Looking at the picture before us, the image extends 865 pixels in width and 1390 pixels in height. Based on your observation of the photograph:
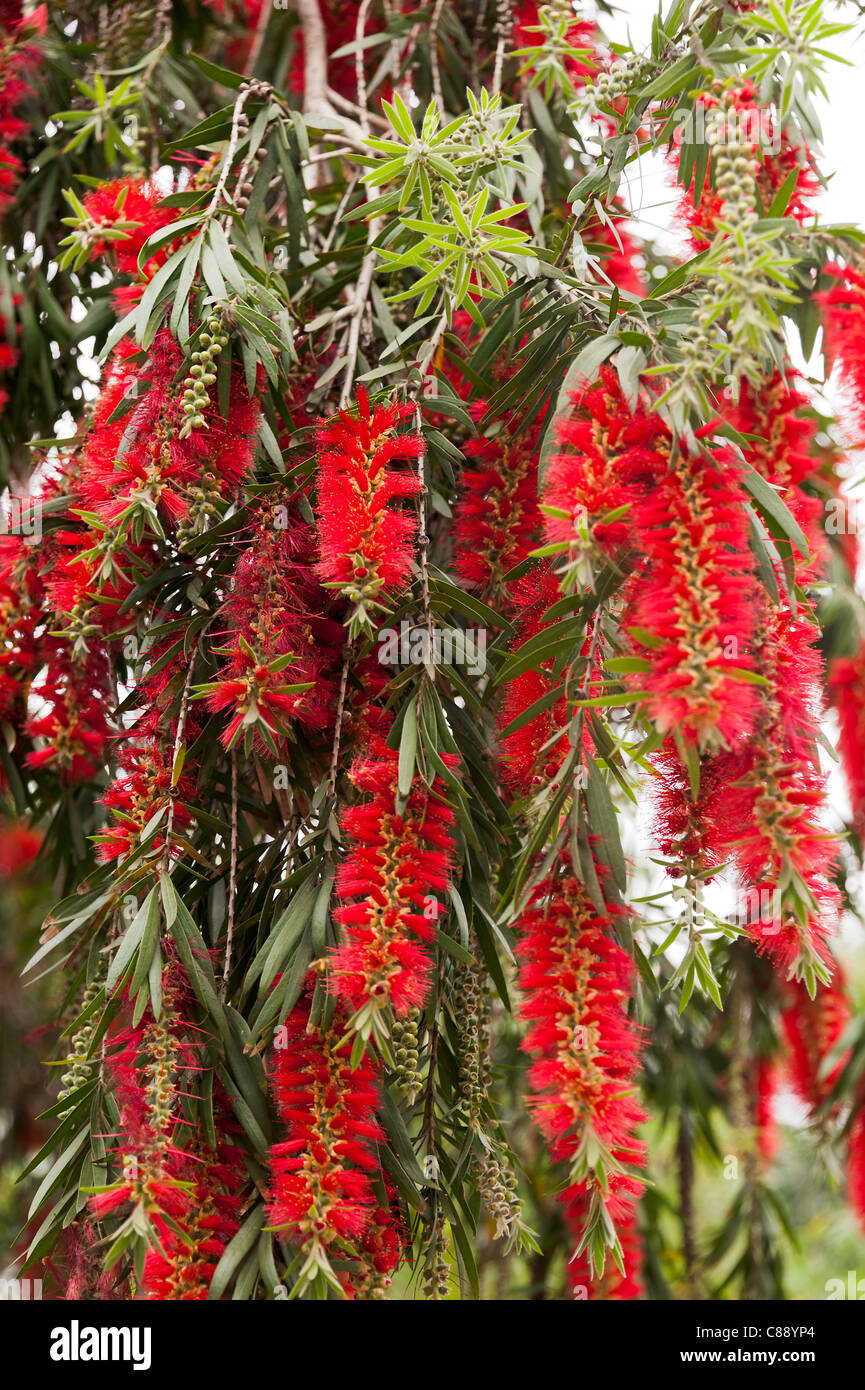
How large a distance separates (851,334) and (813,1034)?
5.24ft

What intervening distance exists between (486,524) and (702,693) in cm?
53

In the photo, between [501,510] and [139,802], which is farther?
[501,510]

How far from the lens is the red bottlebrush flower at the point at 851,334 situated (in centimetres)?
114

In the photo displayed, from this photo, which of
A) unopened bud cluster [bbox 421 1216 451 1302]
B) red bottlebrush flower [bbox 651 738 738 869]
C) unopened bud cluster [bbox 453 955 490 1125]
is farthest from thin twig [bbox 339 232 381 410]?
unopened bud cluster [bbox 421 1216 451 1302]

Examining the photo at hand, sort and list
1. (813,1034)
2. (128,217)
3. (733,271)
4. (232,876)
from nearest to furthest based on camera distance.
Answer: (733,271) → (232,876) → (128,217) → (813,1034)

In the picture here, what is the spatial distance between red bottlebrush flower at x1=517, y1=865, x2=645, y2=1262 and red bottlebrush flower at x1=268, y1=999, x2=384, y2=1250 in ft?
0.56

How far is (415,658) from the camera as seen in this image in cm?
113

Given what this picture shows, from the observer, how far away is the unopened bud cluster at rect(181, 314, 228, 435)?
1.07 m

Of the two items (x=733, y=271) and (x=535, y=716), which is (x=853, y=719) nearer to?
(x=535, y=716)

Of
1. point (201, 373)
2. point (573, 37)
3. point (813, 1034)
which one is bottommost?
point (813, 1034)

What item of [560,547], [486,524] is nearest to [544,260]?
[486,524]

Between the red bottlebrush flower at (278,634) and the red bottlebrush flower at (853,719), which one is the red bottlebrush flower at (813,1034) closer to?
the red bottlebrush flower at (853,719)

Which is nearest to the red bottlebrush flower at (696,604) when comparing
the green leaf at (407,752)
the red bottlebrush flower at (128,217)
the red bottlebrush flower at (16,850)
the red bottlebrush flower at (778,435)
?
the green leaf at (407,752)
